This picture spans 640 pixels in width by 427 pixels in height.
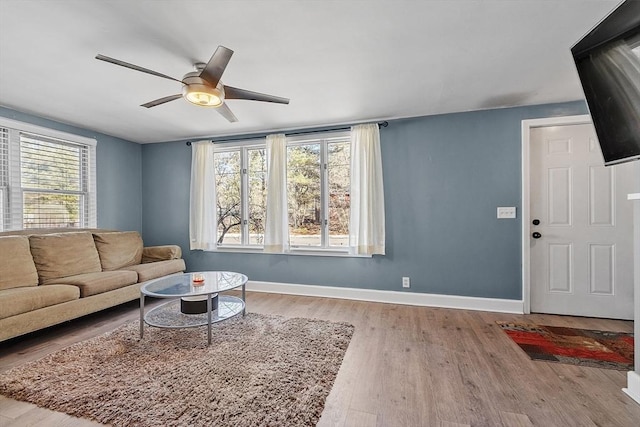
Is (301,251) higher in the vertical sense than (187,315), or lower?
higher

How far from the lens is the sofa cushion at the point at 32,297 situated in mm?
2270

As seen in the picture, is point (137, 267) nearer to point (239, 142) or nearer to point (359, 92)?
point (239, 142)

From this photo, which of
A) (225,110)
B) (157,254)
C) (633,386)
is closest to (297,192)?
(225,110)

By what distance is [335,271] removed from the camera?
3834 millimetres

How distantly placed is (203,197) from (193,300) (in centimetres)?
201

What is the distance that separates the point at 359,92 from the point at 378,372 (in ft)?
8.18

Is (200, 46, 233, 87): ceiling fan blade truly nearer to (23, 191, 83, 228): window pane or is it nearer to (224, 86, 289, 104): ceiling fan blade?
(224, 86, 289, 104): ceiling fan blade

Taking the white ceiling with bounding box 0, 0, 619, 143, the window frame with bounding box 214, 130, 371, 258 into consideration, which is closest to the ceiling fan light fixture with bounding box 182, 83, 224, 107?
the white ceiling with bounding box 0, 0, 619, 143

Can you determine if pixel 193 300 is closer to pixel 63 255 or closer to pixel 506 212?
pixel 63 255

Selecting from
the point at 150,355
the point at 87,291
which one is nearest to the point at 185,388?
the point at 150,355

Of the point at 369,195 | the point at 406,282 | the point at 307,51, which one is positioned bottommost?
the point at 406,282

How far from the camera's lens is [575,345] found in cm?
240

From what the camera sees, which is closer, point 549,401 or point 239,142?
point 549,401

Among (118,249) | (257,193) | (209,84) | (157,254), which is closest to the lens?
(209,84)
